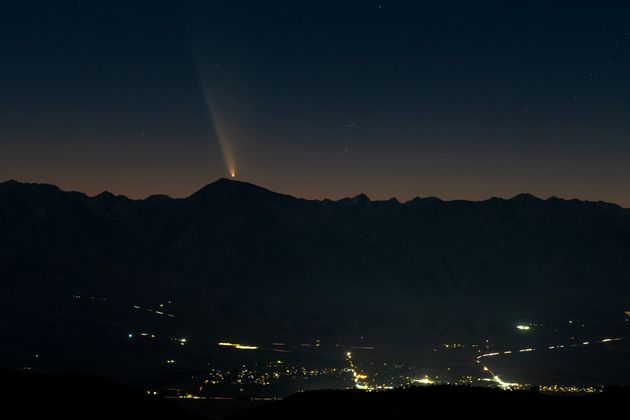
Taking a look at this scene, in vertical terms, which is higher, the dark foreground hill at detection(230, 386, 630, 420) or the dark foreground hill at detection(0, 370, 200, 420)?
the dark foreground hill at detection(0, 370, 200, 420)

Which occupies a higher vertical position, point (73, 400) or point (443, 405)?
point (73, 400)

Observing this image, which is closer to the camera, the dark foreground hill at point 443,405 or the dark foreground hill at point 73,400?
the dark foreground hill at point 443,405

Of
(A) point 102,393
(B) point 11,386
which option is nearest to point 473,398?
(A) point 102,393

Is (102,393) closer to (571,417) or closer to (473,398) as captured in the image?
(473,398)

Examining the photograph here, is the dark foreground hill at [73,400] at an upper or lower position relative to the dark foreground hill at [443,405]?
upper
